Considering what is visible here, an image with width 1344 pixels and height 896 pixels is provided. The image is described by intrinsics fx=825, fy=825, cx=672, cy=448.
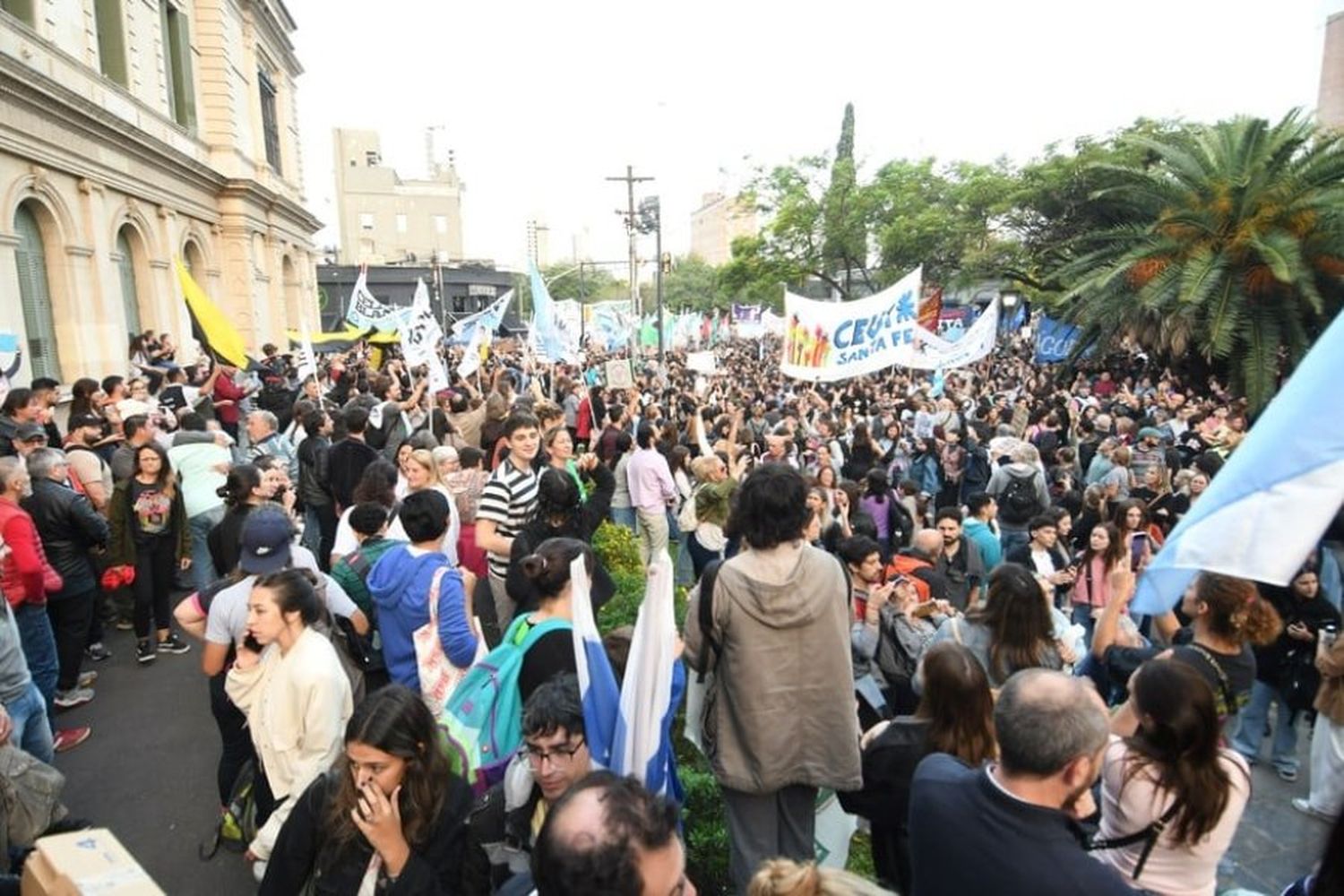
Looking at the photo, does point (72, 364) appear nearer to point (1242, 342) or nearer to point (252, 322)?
point (252, 322)

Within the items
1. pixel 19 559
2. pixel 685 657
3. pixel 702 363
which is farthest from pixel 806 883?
pixel 702 363

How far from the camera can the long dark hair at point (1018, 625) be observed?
3775 millimetres

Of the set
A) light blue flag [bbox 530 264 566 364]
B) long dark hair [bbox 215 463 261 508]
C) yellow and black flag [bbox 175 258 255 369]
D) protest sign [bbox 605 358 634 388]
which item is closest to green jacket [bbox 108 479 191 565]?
long dark hair [bbox 215 463 261 508]

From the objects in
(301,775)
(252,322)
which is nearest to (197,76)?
(252,322)

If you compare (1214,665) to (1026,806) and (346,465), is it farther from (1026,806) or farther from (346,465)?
(346,465)

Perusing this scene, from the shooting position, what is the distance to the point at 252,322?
26.3 meters

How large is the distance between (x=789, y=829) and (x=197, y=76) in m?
28.4

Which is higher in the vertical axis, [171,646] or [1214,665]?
[1214,665]

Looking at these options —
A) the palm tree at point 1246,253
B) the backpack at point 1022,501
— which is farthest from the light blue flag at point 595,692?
the palm tree at point 1246,253

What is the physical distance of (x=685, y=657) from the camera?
9.51 feet

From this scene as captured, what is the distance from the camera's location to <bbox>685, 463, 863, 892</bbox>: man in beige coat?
278 cm

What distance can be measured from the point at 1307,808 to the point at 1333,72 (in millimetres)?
49491

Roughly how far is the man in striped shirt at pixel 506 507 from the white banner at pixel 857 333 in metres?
6.66

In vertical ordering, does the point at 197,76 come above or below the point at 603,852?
above
